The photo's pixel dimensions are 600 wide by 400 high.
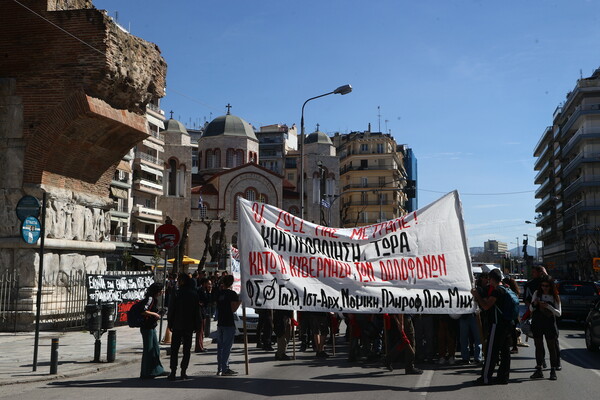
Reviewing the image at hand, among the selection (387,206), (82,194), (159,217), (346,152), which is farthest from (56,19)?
(346,152)

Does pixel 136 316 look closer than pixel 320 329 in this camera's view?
Yes

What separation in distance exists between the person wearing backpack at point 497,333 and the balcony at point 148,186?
56.2 m

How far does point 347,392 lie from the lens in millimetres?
9117

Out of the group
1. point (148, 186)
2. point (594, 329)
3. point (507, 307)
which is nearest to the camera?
point (507, 307)

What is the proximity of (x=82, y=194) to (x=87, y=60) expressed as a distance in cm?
412

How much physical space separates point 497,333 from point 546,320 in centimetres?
133

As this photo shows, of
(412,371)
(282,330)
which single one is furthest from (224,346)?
(412,371)

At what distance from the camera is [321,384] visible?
9898mm

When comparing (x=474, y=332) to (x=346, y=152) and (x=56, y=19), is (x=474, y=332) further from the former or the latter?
(x=346, y=152)

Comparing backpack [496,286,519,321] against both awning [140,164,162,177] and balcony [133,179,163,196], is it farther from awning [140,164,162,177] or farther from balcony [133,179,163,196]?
awning [140,164,162,177]

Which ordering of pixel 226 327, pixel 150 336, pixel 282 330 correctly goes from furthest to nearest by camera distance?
pixel 282 330, pixel 226 327, pixel 150 336

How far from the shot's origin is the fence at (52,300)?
58.5 feet

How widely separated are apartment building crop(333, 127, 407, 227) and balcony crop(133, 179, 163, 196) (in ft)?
103

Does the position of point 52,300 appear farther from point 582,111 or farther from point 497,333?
point 582,111
